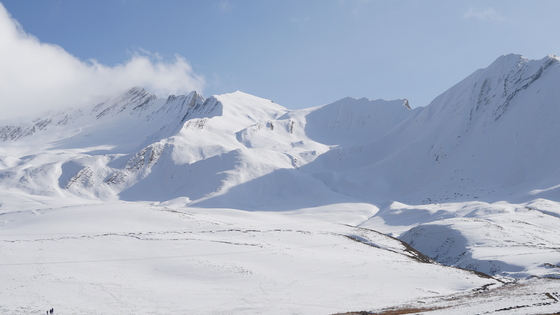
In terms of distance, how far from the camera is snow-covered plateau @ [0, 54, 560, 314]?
968 inches

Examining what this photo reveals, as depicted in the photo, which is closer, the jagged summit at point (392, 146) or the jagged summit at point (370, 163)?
the jagged summit at point (370, 163)

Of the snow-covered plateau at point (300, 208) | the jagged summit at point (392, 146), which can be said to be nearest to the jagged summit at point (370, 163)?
the jagged summit at point (392, 146)

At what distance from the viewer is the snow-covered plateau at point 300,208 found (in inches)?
968

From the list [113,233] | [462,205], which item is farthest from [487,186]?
[113,233]

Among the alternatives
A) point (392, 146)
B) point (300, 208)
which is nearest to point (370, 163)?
point (392, 146)

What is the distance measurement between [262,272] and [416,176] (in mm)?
83194

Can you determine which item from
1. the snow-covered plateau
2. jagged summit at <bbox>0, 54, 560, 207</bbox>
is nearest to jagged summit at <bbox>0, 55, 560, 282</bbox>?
jagged summit at <bbox>0, 54, 560, 207</bbox>

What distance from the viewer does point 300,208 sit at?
263 ft

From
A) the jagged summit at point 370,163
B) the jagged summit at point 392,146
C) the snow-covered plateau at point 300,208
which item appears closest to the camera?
the snow-covered plateau at point 300,208

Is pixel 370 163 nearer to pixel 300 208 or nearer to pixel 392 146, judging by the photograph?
pixel 392 146

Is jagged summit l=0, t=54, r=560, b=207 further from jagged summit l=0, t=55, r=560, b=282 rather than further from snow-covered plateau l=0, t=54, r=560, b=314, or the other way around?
snow-covered plateau l=0, t=54, r=560, b=314

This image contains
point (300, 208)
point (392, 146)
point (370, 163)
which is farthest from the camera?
point (392, 146)

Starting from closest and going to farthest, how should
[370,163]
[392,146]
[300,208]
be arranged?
[300,208] < [370,163] < [392,146]

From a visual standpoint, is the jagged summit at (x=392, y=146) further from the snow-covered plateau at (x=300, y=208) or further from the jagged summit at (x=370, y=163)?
the snow-covered plateau at (x=300, y=208)
